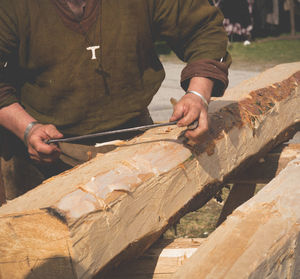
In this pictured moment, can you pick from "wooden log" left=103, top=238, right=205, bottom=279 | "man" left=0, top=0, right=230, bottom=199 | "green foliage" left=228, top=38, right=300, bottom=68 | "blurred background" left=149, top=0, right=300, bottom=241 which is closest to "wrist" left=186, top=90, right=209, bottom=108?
"man" left=0, top=0, right=230, bottom=199

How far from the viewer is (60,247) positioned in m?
1.39

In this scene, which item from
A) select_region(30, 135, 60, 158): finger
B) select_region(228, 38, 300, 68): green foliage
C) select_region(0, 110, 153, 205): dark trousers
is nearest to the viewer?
select_region(30, 135, 60, 158): finger

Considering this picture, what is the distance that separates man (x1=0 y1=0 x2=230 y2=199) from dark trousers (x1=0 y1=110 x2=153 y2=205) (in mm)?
23

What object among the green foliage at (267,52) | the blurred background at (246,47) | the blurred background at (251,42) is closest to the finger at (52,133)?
the blurred background at (246,47)

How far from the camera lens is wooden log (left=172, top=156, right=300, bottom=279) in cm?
136

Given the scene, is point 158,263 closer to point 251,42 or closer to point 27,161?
point 27,161

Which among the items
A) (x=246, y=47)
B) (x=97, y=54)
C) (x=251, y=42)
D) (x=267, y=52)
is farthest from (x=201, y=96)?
(x=251, y=42)

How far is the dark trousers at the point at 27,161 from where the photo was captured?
Result: 2.44m

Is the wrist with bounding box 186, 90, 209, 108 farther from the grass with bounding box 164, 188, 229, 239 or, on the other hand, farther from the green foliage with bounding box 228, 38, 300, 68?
the green foliage with bounding box 228, 38, 300, 68

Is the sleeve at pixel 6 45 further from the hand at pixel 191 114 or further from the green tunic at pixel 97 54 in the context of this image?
the hand at pixel 191 114

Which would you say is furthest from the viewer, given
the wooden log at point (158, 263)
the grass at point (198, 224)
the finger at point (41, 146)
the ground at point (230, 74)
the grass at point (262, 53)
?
the grass at point (262, 53)

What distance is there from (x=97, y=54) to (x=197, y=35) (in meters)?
0.52

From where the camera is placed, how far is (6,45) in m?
2.18

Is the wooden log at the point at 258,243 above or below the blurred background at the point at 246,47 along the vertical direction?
above
